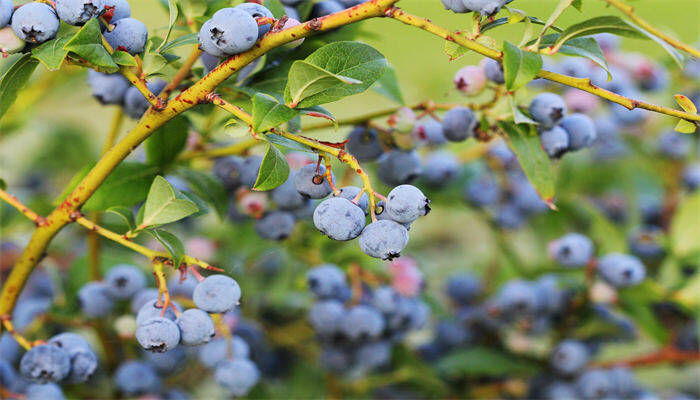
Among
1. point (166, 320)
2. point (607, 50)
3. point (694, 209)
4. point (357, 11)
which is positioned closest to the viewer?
point (357, 11)

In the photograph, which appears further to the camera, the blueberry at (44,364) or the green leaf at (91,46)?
the blueberry at (44,364)

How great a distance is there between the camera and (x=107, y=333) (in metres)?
1.04

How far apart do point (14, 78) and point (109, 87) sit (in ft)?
0.59

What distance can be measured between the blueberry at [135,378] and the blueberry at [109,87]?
384 millimetres

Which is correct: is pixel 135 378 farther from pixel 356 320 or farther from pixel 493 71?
pixel 493 71

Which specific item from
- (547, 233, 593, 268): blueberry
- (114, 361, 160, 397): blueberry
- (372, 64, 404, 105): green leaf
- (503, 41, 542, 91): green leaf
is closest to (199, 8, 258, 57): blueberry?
(503, 41, 542, 91): green leaf

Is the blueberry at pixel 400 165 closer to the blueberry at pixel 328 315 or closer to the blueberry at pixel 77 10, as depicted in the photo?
the blueberry at pixel 328 315

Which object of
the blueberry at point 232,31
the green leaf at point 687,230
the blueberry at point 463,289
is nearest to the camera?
the blueberry at point 232,31

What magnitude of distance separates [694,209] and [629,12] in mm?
932

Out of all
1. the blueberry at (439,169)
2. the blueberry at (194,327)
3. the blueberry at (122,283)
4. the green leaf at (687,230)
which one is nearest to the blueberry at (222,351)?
the blueberry at (122,283)

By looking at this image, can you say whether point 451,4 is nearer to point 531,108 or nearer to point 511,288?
point 531,108

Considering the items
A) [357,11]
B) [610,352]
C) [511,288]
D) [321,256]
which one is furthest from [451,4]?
[610,352]

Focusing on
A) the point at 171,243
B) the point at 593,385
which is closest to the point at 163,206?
the point at 171,243

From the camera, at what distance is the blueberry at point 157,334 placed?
0.67 metres
